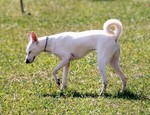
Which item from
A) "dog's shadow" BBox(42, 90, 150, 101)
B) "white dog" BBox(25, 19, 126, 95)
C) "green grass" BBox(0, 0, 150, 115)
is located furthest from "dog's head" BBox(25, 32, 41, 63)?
"dog's shadow" BBox(42, 90, 150, 101)

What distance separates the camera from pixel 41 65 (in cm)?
1214

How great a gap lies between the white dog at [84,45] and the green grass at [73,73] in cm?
47

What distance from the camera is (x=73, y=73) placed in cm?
1120

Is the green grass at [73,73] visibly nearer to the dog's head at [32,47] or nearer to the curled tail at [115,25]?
the dog's head at [32,47]

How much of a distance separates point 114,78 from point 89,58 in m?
2.09

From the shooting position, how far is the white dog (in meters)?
9.21

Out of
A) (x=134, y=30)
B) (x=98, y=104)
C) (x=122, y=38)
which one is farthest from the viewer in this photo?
(x=134, y=30)

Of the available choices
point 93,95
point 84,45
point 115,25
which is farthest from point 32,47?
point 115,25

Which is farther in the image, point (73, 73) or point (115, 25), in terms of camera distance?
point (73, 73)

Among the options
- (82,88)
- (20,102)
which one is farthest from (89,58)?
(20,102)

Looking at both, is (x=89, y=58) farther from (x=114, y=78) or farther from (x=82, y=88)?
(x=82, y=88)

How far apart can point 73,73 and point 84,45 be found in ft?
6.21

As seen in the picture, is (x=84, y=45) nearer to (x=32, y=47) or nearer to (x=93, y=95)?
(x=93, y=95)

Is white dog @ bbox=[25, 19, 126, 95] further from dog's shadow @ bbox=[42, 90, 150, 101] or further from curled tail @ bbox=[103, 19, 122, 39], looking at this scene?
dog's shadow @ bbox=[42, 90, 150, 101]
